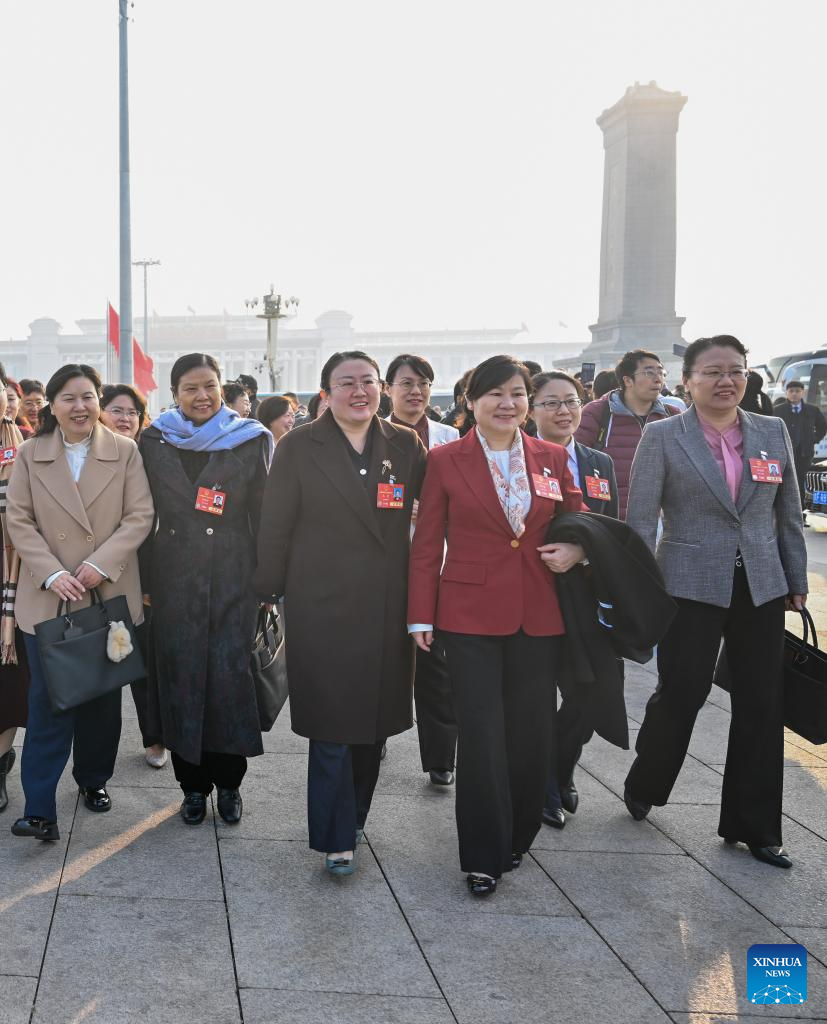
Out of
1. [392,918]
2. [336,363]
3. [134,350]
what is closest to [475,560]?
[336,363]

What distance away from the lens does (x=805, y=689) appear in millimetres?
3727

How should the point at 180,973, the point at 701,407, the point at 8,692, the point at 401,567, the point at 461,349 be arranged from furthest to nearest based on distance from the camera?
the point at 461,349, the point at 8,692, the point at 701,407, the point at 401,567, the point at 180,973

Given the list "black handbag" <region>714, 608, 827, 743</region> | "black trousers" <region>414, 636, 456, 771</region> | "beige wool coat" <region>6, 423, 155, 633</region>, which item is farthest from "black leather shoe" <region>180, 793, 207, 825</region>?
"black handbag" <region>714, 608, 827, 743</region>

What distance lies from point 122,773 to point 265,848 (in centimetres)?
106

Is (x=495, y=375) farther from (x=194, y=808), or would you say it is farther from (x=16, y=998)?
(x=16, y=998)

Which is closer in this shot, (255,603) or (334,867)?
(334,867)

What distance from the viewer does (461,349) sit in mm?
107938

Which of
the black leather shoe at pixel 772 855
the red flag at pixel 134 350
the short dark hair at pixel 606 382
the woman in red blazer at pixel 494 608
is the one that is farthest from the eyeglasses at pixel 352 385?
the red flag at pixel 134 350

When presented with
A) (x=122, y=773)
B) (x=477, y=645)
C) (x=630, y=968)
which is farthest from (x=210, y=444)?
(x=630, y=968)

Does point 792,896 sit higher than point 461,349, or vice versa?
point 461,349

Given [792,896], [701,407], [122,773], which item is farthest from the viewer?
[122,773]

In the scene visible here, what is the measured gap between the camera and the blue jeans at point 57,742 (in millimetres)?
3734

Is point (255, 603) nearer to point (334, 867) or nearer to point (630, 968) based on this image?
point (334, 867)

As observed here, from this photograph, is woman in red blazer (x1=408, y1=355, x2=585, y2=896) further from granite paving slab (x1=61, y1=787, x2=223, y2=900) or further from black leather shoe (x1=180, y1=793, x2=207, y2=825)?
black leather shoe (x1=180, y1=793, x2=207, y2=825)
